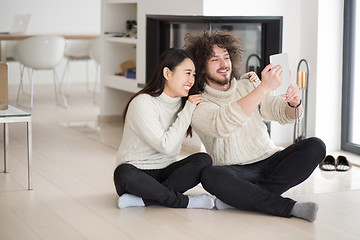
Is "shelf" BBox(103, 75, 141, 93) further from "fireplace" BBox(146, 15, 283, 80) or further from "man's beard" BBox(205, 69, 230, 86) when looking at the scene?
"man's beard" BBox(205, 69, 230, 86)

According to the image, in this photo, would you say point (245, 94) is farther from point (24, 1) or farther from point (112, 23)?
point (24, 1)

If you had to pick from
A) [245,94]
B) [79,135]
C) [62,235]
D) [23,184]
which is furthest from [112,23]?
[62,235]

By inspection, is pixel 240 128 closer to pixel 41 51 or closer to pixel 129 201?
pixel 129 201

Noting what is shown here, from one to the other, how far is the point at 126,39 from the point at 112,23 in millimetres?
497

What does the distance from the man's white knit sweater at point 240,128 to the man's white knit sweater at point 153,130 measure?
9cm

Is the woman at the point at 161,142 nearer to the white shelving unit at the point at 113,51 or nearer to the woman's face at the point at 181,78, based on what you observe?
the woman's face at the point at 181,78

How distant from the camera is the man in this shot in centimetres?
298

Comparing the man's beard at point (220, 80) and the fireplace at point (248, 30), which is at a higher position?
the fireplace at point (248, 30)

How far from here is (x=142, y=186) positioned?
3.06m

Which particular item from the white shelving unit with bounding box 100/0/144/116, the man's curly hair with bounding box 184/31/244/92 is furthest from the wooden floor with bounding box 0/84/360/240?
the white shelving unit with bounding box 100/0/144/116

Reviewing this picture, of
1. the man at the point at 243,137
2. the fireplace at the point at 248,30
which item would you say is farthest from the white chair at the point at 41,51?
the man at the point at 243,137

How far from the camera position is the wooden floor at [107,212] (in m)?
2.80

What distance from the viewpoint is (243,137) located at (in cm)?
318

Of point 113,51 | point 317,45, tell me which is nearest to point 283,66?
point 317,45
